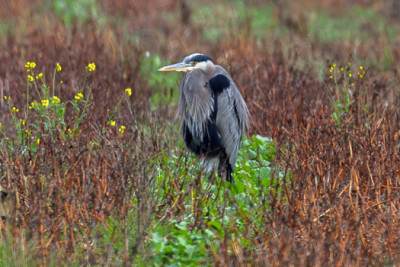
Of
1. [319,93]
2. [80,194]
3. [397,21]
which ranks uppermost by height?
[80,194]

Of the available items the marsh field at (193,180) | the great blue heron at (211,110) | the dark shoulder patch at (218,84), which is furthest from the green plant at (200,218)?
the dark shoulder patch at (218,84)

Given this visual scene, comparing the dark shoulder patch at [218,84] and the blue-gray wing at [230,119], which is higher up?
the dark shoulder patch at [218,84]

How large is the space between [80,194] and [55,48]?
12.0ft

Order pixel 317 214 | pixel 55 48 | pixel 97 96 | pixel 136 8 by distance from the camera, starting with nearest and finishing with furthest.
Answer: pixel 317 214 < pixel 97 96 < pixel 55 48 < pixel 136 8

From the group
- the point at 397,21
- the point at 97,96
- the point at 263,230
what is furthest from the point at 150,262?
the point at 397,21

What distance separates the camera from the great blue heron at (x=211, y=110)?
436 cm

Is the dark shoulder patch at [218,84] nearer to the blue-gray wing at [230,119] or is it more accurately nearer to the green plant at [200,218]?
the blue-gray wing at [230,119]

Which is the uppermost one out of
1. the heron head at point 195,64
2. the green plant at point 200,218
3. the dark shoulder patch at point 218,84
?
the heron head at point 195,64

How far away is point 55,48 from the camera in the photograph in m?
6.76

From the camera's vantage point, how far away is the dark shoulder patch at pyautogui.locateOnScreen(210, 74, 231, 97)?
4.36m

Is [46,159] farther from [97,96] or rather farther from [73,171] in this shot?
[97,96]

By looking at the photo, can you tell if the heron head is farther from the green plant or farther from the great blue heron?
the green plant

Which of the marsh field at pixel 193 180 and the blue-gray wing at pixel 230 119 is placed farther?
the blue-gray wing at pixel 230 119

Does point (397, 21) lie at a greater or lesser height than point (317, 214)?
lesser
